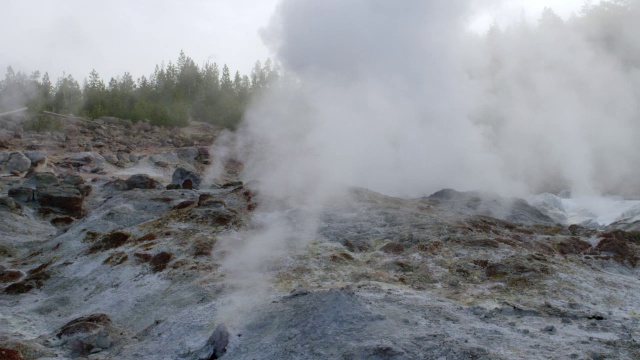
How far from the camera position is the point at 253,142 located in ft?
96.2

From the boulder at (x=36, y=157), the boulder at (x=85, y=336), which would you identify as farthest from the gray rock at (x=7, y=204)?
the boulder at (x=85, y=336)

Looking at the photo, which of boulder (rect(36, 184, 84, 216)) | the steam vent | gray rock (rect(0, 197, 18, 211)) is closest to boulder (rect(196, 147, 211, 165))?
the steam vent

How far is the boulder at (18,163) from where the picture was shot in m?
29.7

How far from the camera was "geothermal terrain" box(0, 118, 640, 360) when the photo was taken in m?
8.64

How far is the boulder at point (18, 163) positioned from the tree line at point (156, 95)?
60.8 feet

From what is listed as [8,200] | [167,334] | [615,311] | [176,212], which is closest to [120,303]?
[167,334]

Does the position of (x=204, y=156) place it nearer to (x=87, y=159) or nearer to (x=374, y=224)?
(x=87, y=159)

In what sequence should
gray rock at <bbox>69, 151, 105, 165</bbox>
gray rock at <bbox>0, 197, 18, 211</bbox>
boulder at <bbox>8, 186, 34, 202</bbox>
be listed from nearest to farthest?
gray rock at <bbox>0, 197, 18, 211</bbox>
boulder at <bbox>8, 186, 34, 202</bbox>
gray rock at <bbox>69, 151, 105, 165</bbox>

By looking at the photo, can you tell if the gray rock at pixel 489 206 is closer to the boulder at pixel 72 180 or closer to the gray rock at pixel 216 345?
the gray rock at pixel 216 345

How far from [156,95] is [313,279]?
56718 mm

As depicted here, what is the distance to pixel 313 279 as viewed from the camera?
1164cm

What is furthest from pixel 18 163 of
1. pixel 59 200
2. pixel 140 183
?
pixel 59 200

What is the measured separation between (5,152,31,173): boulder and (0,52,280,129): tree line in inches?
730

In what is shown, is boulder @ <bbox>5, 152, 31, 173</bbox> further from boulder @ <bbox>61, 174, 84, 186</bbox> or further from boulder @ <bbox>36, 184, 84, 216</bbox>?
boulder @ <bbox>36, 184, 84, 216</bbox>
